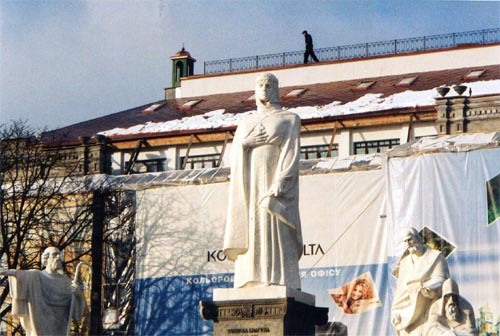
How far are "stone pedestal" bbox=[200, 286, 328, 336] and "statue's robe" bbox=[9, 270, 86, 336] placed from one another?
3.67 m

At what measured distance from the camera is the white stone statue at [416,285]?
19562 mm

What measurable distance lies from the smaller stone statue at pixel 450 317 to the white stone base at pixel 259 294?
1.58 m

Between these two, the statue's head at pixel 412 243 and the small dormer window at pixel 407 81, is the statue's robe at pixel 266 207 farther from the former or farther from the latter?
the small dormer window at pixel 407 81

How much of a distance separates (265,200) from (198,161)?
29.7 meters

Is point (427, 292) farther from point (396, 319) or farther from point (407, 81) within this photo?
point (407, 81)

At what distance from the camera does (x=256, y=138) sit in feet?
62.7

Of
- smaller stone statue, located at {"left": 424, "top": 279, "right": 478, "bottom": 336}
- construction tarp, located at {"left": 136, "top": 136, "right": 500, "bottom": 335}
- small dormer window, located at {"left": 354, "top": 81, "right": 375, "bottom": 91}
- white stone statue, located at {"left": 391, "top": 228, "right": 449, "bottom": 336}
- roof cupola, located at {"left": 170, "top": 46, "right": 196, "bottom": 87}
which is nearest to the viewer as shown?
smaller stone statue, located at {"left": 424, "top": 279, "right": 478, "bottom": 336}

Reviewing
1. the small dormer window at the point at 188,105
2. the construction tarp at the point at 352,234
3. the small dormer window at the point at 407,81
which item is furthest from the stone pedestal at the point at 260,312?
the small dormer window at the point at 188,105

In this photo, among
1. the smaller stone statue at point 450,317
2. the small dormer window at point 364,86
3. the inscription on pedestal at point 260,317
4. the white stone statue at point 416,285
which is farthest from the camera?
the small dormer window at point 364,86

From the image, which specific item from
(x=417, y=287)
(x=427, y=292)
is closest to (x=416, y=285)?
(x=417, y=287)

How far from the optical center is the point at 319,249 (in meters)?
42.9

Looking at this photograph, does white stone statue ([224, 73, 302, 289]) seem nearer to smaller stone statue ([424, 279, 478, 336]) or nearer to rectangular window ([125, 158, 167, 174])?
smaller stone statue ([424, 279, 478, 336])

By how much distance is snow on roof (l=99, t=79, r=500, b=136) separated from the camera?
45875mm

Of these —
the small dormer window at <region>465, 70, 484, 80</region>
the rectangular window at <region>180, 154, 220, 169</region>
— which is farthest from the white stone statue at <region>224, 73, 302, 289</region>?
the small dormer window at <region>465, 70, 484, 80</region>
